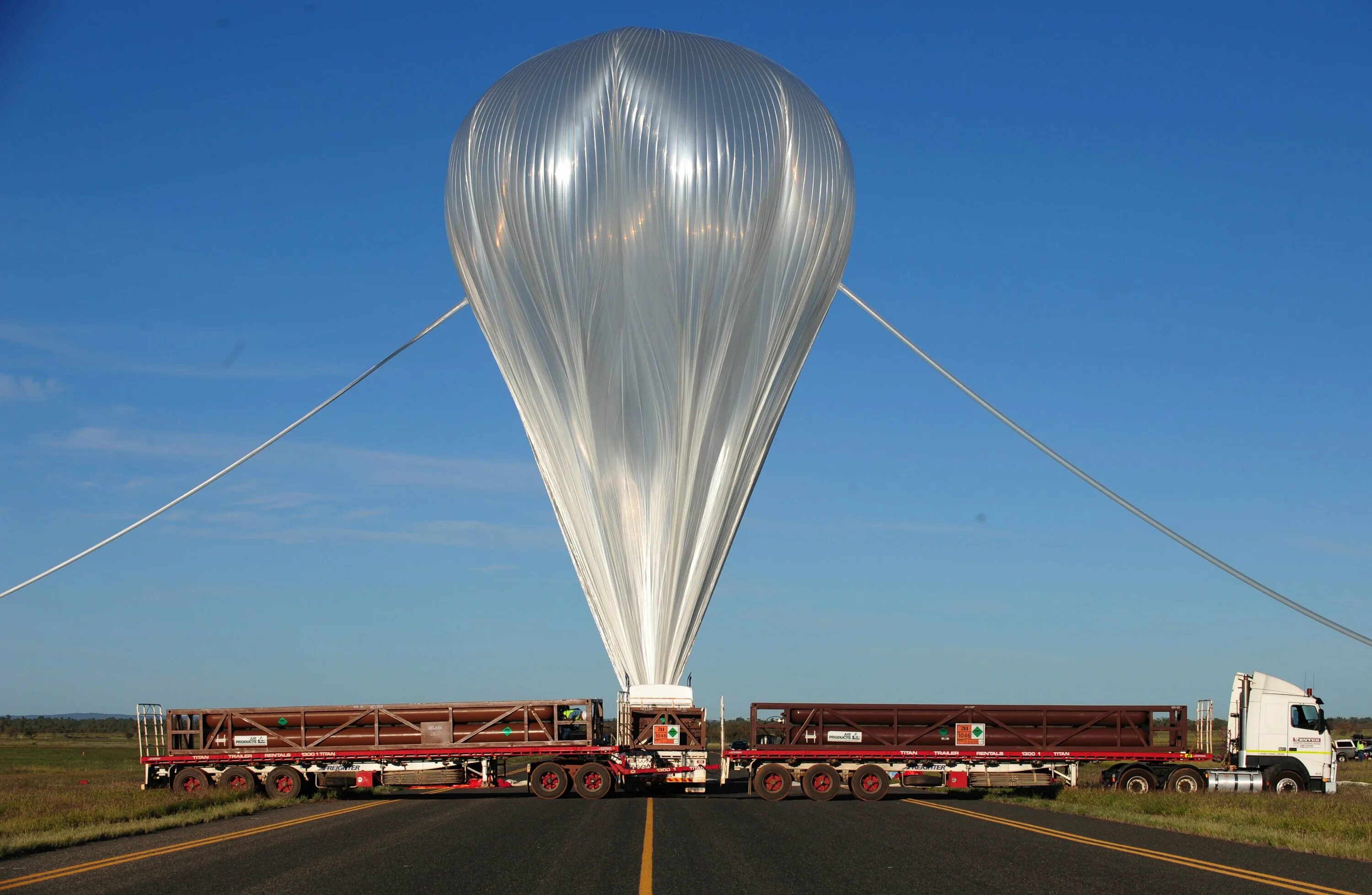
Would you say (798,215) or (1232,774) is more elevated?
(798,215)

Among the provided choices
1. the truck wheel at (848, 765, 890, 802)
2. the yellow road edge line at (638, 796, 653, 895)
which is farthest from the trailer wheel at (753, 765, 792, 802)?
the yellow road edge line at (638, 796, 653, 895)

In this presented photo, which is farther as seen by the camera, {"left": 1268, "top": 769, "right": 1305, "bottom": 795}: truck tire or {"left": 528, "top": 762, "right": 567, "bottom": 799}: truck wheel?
{"left": 1268, "top": 769, "right": 1305, "bottom": 795}: truck tire

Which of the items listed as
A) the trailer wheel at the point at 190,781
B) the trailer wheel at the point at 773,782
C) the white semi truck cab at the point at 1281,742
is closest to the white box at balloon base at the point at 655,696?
the trailer wheel at the point at 773,782

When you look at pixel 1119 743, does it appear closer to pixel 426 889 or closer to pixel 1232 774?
pixel 1232 774

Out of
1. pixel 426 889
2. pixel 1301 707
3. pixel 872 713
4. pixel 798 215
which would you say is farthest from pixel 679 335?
pixel 1301 707

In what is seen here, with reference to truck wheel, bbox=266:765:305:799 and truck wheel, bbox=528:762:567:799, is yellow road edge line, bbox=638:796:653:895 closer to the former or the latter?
truck wheel, bbox=528:762:567:799

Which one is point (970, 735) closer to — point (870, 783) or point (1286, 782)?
point (870, 783)

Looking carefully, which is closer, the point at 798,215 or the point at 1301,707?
the point at 798,215
